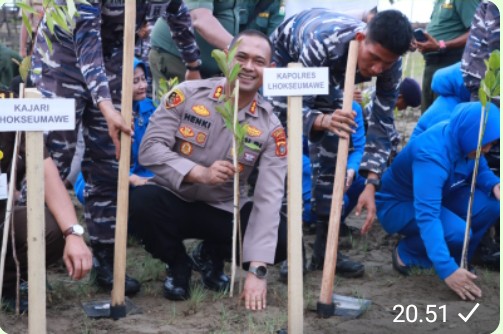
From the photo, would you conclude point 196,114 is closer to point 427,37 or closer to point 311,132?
point 311,132

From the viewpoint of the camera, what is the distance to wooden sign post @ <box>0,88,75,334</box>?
2480mm

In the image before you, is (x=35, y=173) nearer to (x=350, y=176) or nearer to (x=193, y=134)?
(x=193, y=134)

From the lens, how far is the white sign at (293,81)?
2.84 meters

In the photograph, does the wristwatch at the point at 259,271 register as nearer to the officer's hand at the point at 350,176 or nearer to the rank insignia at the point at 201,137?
the rank insignia at the point at 201,137

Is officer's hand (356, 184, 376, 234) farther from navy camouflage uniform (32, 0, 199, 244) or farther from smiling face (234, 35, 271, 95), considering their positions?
navy camouflage uniform (32, 0, 199, 244)

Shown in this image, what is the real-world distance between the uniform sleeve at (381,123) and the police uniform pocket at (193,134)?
3.21 feet

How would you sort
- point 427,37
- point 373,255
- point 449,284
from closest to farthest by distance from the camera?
1. point 449,284
2. point 373,255
3. point 427,37

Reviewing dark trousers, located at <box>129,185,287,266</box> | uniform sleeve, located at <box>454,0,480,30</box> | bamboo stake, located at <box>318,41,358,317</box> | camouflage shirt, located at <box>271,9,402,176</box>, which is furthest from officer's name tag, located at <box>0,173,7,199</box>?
uniform sleeve, located at <box>454,0,480,30</box>

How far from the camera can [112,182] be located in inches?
139

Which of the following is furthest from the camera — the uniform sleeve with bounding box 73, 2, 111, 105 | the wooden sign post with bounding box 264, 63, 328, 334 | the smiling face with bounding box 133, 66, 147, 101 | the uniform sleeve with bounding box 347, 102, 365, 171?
the uniform sleeve with bounding box 347, 102, 365, 171

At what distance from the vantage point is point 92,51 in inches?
123

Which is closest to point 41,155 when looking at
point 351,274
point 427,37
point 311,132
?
point 311,132

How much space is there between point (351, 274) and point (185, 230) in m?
0.93

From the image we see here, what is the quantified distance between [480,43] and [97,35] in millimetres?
2228
